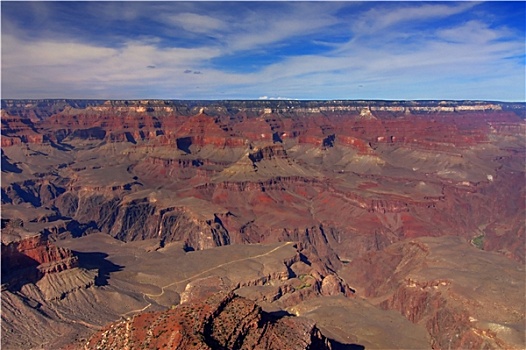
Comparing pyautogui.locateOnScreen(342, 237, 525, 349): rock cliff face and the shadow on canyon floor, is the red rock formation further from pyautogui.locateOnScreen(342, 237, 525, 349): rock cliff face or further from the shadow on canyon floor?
pyautogui.locateOnScreen(342, 237, 525, 349): rock cliff face

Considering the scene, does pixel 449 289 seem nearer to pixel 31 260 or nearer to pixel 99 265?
pixel 99 265

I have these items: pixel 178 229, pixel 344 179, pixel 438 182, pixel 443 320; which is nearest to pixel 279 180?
pixel 344 179

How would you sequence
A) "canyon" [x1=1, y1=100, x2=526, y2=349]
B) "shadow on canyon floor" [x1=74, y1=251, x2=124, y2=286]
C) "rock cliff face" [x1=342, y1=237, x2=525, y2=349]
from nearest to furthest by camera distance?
"canyon" [x1=1, y1=100, x2=526, y2=349]
"rock cliff face" [x1=342, y1=237, x2=525, y2=349]
"shadow on canyon floor" [x1=74, y1=251, x2=124, y2=286]

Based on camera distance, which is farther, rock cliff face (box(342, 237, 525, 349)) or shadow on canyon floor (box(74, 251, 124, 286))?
shadow on canyon floor (box(74, 251, 124, 286))

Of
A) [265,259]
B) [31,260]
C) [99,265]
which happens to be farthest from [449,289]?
[31,260]

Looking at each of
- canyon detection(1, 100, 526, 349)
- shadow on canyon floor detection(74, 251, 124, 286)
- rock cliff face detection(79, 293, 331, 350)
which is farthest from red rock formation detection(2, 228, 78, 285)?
rock cliff face detection(79, 293, 331, 350)

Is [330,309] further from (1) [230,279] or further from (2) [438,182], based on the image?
(2) [438,182]
